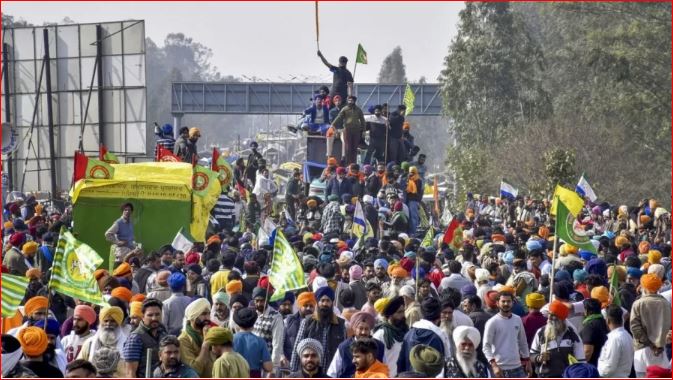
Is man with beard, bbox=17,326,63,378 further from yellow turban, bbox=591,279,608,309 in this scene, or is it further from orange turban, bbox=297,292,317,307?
yellow turban, bbox=591,279,608,309

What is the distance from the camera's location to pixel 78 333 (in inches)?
478

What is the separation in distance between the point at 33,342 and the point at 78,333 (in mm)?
1730

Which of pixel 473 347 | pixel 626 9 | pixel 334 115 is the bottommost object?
pixel 473 347

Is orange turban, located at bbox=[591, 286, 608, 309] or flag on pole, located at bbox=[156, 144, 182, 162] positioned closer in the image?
orange turban, located at bbox=[591, 286, 608, 309]

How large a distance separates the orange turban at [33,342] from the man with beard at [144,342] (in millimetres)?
733

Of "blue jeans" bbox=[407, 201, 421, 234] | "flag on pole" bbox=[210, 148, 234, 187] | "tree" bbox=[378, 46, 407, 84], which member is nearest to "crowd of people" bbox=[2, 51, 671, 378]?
"flag on pole" bbox=[210, 148, 234, 187]

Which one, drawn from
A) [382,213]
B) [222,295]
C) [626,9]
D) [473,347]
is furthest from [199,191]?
[626,9]

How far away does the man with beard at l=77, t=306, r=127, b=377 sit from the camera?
11680 millimetres

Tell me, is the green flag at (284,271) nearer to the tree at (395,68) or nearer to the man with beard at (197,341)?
the man with beard at (197,341)

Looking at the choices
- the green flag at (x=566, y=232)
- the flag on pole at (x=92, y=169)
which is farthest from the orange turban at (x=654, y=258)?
the flag on pole at (x=92, y=169)

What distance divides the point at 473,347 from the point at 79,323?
3.13m

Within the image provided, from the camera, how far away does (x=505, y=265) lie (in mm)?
17469

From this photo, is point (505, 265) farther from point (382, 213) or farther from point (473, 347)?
point (382, 213)

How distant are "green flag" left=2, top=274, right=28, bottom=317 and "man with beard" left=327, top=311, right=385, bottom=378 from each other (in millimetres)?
2587
